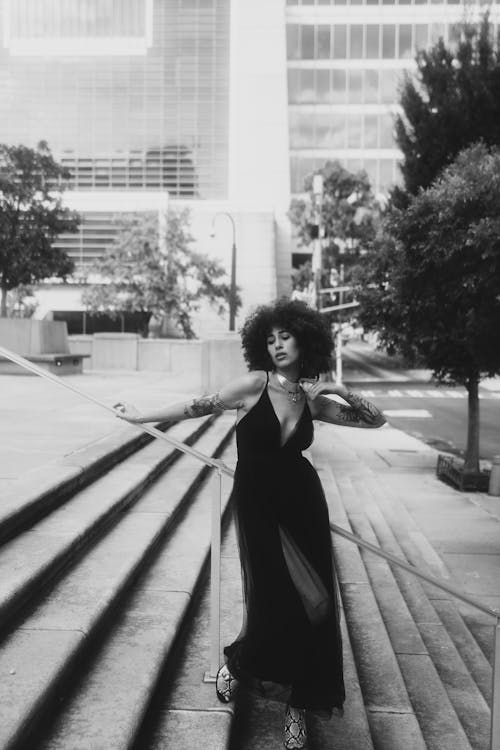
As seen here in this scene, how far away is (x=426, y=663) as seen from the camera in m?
4.67

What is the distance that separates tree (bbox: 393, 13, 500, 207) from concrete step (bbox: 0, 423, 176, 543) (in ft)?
40.2

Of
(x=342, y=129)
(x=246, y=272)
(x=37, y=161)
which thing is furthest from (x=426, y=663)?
(x=342, y=129)

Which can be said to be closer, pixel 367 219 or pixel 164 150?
pixel 367 219

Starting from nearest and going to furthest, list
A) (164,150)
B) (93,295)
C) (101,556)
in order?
(101,556) < (93,295) < (164,150)

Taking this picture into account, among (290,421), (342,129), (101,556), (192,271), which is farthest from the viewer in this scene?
(342,129)

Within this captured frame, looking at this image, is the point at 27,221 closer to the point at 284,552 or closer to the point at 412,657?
the point at 412,657

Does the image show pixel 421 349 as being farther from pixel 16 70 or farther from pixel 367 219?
pixel 16 70

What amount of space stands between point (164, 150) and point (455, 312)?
52758 mm

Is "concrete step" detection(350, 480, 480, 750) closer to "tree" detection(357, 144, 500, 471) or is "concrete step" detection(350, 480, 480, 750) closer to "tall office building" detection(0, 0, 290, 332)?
"tree" detection(357, 144, 500, 471)

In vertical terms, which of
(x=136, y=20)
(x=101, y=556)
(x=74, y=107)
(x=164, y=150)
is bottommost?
(x=101, y=556)

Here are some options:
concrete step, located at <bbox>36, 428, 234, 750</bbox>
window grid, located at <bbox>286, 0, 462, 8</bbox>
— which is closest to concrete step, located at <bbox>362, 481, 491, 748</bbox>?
concrete step, located at <bbox>36, 428, 234, 750</bbox>

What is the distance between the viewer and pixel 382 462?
1556 centimetres

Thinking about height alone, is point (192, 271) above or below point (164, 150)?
below

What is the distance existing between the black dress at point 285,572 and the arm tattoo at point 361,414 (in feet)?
0.91
